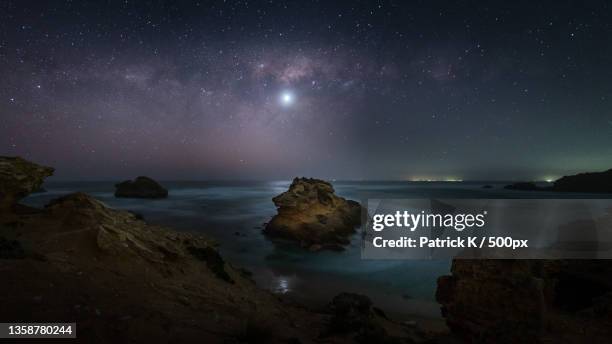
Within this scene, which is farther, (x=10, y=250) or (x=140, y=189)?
(x=140, y=189)

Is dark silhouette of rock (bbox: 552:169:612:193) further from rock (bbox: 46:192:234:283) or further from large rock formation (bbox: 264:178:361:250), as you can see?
rock (bbox: 46:192:234:283)

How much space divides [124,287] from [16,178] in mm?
8148

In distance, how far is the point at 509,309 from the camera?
7.43 m

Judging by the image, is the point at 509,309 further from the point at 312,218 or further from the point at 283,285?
the point at 312,218

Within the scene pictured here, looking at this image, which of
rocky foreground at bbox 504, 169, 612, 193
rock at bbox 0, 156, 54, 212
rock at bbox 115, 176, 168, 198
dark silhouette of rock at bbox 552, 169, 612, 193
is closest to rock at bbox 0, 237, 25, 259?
rock at bbox 0, 156, 54, 212

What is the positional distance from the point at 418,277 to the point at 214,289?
1479 centimetres

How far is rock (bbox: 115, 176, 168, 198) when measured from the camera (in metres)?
77.2

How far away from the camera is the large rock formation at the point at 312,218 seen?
88.7 feet

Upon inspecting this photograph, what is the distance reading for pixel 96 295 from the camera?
5.75 m

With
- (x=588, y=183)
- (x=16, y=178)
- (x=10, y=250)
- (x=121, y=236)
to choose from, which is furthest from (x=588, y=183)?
(x=16, y=178)

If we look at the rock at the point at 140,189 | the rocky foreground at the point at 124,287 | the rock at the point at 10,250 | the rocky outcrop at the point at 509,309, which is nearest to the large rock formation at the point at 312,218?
the rocky foreground at the point at 124,287

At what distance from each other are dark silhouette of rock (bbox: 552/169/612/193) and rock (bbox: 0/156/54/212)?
158199 millimetres

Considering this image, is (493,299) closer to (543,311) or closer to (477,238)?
(543,311)

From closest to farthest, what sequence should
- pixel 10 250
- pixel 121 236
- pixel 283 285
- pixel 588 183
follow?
pixel 10 250 → pixel 121 236 → pixel 283 285 → pixel 588 183
